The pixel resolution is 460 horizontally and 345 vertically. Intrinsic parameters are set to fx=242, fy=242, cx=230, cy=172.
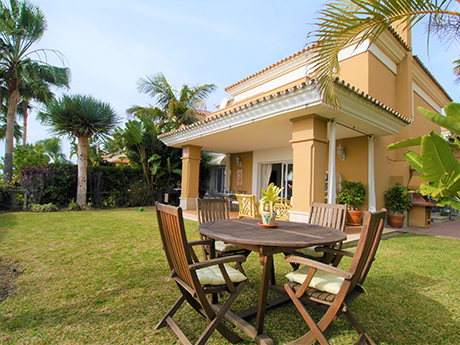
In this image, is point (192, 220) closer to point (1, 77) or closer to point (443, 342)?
point (443, 342)

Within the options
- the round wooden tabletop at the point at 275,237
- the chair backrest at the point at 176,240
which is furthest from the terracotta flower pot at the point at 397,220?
the chair backrest at the point at 176,240

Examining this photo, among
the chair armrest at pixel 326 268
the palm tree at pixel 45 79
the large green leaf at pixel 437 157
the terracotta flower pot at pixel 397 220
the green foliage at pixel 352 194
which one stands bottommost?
the terracotta flower pot at pixel 397 220

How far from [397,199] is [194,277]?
929 centimetres

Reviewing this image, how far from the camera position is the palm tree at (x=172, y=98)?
16.2 metres

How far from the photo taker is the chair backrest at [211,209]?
3961mm

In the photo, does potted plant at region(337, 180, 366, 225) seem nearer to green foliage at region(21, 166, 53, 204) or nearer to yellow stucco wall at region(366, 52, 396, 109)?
yellow stucco wall at region(366, 52, 396, 109)

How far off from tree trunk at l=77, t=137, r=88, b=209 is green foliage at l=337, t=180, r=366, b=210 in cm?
1072

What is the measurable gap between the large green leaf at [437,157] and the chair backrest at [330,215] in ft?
3.69

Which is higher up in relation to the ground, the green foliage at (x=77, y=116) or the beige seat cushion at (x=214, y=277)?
the green foliage at (x=77, y=116)

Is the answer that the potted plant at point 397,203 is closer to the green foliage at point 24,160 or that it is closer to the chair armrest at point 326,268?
the chair armrest at point 326,268

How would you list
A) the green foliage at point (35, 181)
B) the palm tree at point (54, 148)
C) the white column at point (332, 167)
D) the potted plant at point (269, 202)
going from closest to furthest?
the potted plant at point (269, 202), the white column at point (332, 167), the green foliage at point (35, 181), the palm tree at point (54, 148)

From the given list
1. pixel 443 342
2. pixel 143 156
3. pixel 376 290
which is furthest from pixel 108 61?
pixel 443 342

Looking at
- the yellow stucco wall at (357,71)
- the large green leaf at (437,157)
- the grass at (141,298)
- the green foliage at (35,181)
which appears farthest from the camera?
the green foliage at (35,181)

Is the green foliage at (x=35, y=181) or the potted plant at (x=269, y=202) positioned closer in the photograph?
the potted plant at (x=269, y=202)
